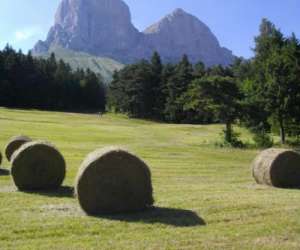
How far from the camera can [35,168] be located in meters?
18.9

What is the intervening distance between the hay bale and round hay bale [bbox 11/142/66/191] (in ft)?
25.4

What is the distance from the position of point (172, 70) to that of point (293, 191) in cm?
8075

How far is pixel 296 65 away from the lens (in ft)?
142

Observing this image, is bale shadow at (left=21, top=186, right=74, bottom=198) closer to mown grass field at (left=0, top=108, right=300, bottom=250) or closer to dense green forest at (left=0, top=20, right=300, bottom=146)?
mown grass field at (left=0, top=108, right=300, bottom=250)

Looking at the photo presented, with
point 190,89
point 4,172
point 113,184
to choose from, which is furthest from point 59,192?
point 190,89

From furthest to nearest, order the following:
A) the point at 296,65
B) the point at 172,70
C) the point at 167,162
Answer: the point at 172,70 < the point at 296,65 < the point at 167,162

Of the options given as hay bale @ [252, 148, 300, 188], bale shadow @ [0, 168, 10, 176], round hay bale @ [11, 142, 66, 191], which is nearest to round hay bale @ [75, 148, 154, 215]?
round hay bale @ [11, 142, 66, 191]

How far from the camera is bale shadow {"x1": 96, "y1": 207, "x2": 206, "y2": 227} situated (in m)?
13.0

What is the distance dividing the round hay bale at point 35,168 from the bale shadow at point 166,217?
218 inches

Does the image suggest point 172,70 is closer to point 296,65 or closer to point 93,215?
point 296,65

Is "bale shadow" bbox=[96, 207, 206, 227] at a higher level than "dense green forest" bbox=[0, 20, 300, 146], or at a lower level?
lower

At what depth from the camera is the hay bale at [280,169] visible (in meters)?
20.7

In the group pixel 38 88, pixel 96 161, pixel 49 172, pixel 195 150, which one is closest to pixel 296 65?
pixel 195 150

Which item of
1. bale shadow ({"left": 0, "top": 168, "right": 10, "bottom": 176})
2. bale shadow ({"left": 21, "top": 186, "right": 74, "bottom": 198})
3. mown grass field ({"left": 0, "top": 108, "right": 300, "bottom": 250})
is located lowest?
bale shadow ({"left": 0, "top": 168, "right": 10, "bottom": 176})
